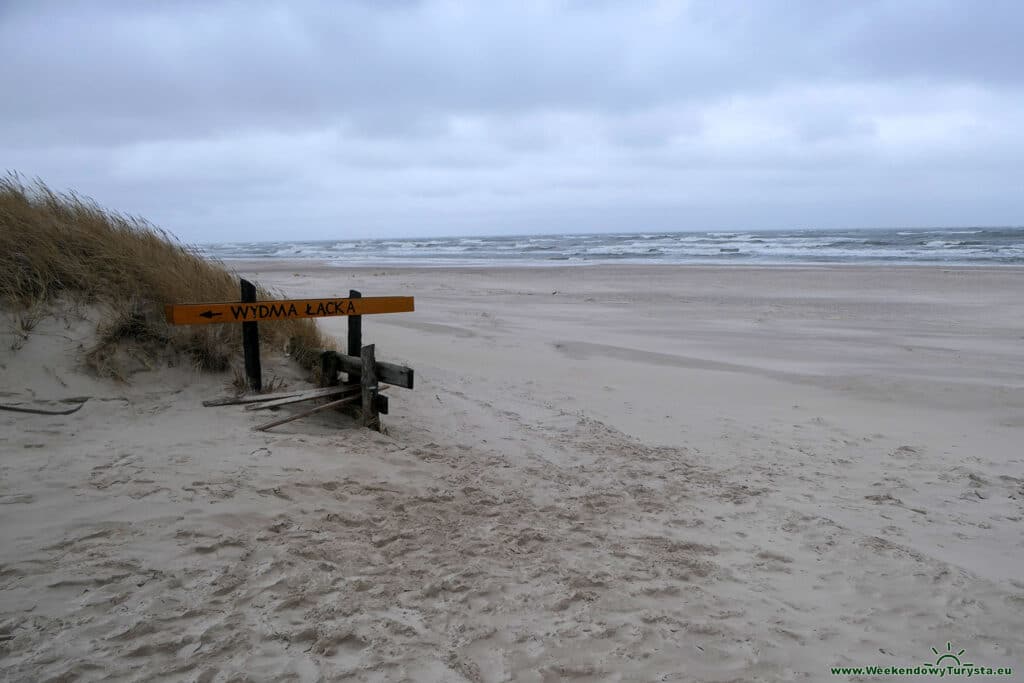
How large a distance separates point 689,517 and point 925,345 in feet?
26.2

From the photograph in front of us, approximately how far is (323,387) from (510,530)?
9.34 ft

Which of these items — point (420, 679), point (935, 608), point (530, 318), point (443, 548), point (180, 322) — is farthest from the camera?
point (530, 318)

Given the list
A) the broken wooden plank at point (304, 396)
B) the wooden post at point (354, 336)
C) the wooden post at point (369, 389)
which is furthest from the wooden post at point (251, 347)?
the wooden post at point (369, 389)

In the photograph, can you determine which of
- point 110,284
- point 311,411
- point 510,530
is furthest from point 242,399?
point 510,530

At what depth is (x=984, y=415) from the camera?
6.78 metres

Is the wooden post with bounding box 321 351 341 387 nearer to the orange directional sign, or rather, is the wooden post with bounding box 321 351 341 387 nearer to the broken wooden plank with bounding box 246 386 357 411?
the broken wooden plank with bounding box 246 386 357 411

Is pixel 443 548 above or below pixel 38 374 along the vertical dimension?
below

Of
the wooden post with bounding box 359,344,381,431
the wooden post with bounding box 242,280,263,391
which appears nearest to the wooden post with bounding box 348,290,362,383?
the wooden post with bounding box 359,344,381,431

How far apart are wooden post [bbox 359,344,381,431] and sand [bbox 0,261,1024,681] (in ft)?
0.84

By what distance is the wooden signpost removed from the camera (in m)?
5.28

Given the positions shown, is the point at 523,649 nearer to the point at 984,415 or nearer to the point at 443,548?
the point at 443,548

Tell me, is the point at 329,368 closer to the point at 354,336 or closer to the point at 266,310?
the point at 354,336

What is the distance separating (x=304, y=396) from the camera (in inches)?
225

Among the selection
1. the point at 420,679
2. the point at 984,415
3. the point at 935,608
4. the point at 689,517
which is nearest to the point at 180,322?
the point at 420,679
